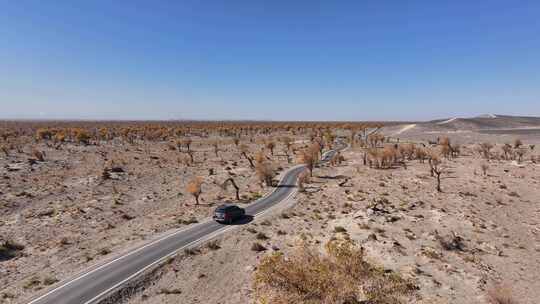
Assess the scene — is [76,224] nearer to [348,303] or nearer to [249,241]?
[249,241]

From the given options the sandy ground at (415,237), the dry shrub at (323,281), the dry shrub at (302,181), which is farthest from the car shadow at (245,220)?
the dry shrub at (323,281)

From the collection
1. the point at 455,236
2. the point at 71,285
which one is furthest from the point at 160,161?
the point at 455,236

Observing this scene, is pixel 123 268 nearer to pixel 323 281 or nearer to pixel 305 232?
pixel 305 232

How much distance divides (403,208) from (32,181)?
6380 cm

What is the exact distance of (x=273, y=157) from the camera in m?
85.9

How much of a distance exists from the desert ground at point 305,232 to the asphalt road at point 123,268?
4.38 ft

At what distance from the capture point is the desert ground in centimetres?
1767

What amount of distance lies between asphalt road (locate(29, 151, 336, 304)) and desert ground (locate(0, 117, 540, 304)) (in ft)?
4.38

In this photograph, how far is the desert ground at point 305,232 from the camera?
17672 mm

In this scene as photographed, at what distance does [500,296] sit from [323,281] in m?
13.2

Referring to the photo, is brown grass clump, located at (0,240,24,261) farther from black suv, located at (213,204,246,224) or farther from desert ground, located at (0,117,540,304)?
black suv, located at (213,204,246,224)

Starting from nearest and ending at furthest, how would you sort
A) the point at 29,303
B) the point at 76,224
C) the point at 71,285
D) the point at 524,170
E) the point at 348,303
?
the point at 348,303, the point at 29,303, the point at 71,285, the point at 76,224, the point at 524,170

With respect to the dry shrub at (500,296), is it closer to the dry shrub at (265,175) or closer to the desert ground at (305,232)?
the desert ground at (305,232)

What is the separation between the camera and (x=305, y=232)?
30781mm
